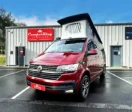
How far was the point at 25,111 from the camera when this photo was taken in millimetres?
4445

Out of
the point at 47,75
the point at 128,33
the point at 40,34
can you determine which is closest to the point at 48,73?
the point at 47,75

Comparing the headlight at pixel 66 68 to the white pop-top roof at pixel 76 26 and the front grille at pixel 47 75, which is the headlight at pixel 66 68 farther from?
the white pop-top roof at pixel 76 26

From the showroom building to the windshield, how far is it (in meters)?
11.0

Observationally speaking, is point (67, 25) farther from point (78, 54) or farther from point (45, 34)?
point (45, 34)

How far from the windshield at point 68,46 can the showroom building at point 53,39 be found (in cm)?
1104

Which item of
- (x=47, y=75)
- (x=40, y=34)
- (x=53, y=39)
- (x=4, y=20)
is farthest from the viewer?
(x=4, y=20)

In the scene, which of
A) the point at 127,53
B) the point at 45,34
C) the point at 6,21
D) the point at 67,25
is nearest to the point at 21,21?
the point at 6,21

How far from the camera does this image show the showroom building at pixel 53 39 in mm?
16578

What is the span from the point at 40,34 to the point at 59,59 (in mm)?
13041

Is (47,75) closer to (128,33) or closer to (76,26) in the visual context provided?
(76,26)

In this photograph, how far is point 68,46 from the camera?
6117 mm

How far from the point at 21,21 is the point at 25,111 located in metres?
60.1

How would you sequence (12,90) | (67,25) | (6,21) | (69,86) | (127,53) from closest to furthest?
(69,86), (12,90), (67,25), (127,53), (6,21)

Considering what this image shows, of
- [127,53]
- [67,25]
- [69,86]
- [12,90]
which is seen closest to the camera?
[69,86]
